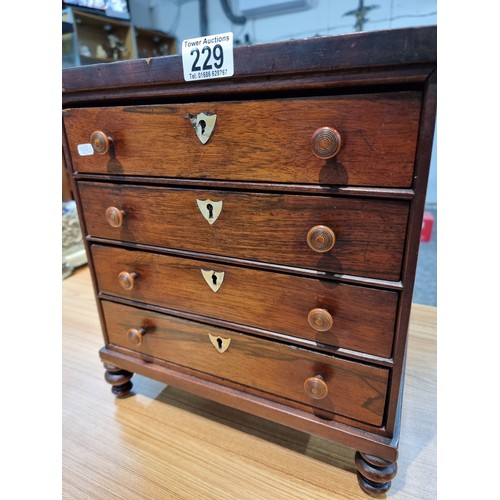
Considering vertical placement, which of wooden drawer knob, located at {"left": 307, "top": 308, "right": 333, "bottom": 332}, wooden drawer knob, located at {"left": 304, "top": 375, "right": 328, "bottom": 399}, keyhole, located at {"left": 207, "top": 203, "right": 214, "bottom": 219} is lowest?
wooden drawer knob, located at {"left": 304, "top": 375, "right": 328, "bottom": 399}

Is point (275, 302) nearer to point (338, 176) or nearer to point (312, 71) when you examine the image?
point (338, 176)

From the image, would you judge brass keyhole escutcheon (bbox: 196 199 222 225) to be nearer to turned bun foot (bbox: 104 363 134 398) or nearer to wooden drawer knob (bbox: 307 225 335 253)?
wooden drawer knob (bbox: 307 225 335 253)

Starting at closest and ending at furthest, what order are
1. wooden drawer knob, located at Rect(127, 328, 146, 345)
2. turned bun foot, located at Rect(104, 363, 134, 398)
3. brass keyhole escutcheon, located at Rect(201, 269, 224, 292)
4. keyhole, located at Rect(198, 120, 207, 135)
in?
keyhole, located at Rect(198, 120, 207, 135)
brass keyhole escutcheon, located at Rect(201, 269, 224, 292)
wooden drawer knob, located at Rect(127, 328, 146, 345)
turned bun foot, located at Rect(104, 363, 134, 398)

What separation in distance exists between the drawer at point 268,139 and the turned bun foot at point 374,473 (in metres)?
0.54

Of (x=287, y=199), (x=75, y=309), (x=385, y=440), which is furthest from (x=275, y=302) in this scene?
(x=75, y=309)

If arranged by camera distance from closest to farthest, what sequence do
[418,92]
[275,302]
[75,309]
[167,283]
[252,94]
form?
[418,92], [252,94], [275,302], [167,283], [75,309]

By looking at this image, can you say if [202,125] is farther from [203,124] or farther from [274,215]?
[274,215]

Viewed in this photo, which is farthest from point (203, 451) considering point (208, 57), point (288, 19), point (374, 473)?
point (288, 19)

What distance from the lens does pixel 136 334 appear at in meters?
0.84

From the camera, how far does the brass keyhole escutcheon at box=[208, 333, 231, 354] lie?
760mm

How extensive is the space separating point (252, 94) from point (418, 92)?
252 millimetres

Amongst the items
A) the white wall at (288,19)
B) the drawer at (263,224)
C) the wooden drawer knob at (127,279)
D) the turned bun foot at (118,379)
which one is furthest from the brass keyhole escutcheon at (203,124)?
the white wall at (288,19)

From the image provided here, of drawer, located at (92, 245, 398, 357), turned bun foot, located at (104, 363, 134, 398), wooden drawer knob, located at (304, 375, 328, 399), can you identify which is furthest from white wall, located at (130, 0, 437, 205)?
turned bun foot, located at (104, 363, 134, 398)

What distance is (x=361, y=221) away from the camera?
556 millimetres
